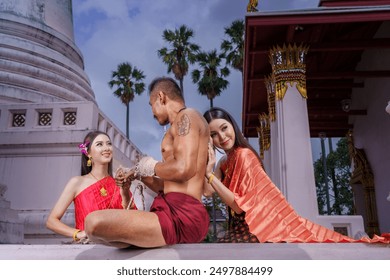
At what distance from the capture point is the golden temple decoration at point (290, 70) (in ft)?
28.7

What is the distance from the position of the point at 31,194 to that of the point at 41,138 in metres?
1.19

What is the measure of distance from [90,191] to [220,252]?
8.63 feet

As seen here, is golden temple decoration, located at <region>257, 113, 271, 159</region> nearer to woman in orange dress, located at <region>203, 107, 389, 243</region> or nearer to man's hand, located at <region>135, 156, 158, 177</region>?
woman in orange dress, located at <region>203, 107, 389, 243</region>

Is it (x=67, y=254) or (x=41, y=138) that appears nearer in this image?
(x=67, y=254)

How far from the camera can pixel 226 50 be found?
93.4 ft

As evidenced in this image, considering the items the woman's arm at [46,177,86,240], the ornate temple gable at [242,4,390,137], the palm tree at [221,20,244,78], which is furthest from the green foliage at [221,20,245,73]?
the woman's arm at [46,177,86,240]

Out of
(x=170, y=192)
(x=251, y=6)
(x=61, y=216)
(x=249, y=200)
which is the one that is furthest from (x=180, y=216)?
(x=251, y=6)

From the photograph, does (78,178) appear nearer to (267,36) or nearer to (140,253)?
(140,253)

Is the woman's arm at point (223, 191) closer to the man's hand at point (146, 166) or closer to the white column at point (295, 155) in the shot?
the man's hand at point (146, 166)

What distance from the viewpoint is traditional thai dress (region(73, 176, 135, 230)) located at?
4500mm

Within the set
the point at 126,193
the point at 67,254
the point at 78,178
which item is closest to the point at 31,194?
the point at 78,178

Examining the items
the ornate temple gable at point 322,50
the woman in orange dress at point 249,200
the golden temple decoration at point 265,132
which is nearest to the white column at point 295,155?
the ornate temple gable at point 322,50

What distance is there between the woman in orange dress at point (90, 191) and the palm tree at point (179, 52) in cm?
2454

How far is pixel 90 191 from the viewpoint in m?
4.62
